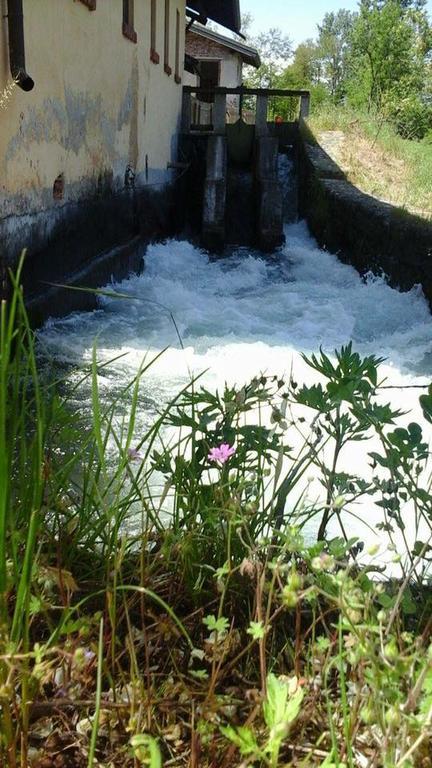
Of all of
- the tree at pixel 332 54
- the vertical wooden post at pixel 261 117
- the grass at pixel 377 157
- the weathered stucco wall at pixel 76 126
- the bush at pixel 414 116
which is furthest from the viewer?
the tree at pixel 332 54

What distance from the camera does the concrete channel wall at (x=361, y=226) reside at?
836 cm

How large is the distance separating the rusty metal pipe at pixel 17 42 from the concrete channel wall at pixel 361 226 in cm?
420

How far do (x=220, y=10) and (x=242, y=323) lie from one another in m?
13.9

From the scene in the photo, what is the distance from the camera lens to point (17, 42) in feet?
18.2

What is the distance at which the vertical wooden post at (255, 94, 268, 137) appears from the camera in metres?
15.0

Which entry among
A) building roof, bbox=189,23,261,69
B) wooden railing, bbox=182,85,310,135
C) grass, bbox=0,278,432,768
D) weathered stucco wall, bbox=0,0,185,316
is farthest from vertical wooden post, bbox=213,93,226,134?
grass, bbox=0,278,432,768

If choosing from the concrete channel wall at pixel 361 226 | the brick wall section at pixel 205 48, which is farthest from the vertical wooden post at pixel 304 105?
the brick wall section at pixel 205 48

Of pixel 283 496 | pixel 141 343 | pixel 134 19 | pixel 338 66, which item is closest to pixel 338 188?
pixel 134 19

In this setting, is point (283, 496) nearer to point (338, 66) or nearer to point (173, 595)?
point (173, 595)

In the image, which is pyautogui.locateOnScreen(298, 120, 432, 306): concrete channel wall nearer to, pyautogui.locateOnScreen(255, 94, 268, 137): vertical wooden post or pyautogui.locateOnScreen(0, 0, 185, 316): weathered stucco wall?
pyautogui.locateOnScreen(255, 94, 268, 137): vertical wooden post

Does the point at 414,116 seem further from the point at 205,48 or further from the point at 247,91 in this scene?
the point at 247,91

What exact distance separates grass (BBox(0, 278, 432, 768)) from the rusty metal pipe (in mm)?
4404

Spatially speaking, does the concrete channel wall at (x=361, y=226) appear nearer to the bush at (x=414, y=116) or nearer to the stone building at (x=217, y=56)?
the stone building at (x=217, y=56)

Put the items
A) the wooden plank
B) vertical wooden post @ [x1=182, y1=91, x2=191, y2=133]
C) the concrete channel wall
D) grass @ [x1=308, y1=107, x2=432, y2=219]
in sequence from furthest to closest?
vertical wooden post @ [x1=182, y1=91, x2=191, y2=133]
the wooden plank
grass @ [x1=308, y1=107, x2=432, y2=219]
the concrete channel wall
